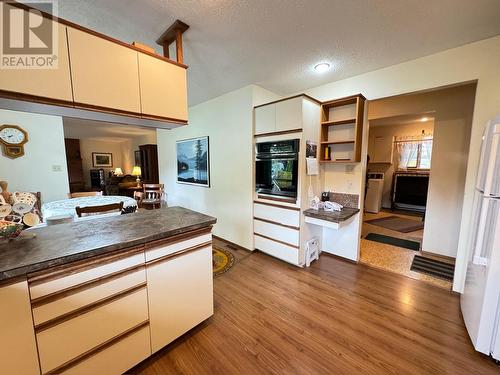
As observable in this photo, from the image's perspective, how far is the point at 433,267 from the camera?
9.04 ft

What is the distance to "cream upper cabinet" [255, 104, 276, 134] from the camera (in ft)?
9.21

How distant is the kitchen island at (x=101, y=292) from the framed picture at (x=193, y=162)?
2.30 m

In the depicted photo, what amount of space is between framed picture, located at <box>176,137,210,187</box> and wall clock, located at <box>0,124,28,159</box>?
253 centimetres

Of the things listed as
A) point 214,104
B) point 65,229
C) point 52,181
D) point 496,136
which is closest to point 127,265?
point 65,229

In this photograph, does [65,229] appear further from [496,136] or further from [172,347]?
[496,136]

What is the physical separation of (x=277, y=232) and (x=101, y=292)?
2157 mm

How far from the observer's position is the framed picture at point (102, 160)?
8227 millimetres

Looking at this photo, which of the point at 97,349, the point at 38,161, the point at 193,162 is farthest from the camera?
the point at 193,162

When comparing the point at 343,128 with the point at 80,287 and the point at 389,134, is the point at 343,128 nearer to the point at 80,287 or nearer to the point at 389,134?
the point at 80,287

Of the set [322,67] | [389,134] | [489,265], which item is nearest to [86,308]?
[489,265]

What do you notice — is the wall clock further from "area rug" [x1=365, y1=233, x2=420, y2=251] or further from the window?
the window

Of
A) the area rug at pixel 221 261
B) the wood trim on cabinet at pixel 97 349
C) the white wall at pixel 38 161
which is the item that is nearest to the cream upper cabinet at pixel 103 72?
the wood trim on cabinet at pixel 97 349

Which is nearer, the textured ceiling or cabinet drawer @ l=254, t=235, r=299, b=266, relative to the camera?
the textured ceiling

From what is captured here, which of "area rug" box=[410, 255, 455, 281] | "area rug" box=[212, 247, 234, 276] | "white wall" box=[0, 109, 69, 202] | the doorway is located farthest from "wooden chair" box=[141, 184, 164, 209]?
"area rug" box=[410, 255, 455, 281]
